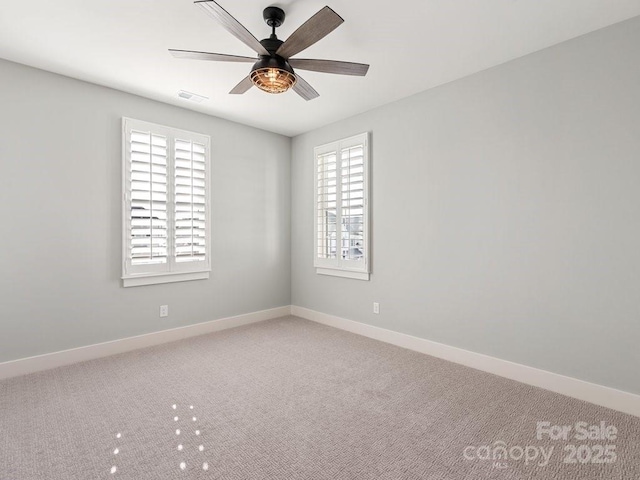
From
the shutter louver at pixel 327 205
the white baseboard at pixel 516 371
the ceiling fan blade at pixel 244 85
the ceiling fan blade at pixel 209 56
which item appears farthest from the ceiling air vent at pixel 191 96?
the white baseboard at pixel 516 371

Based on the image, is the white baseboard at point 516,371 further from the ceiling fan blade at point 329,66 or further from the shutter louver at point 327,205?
the ceiling fan blade at point 329,66

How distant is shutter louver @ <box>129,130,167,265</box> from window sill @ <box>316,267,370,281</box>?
1975 mm

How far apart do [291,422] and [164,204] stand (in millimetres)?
2722

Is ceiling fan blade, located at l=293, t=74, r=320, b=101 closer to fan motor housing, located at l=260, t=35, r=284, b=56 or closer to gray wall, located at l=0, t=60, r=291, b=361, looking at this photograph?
fan motor housing, located at l=260, t=35, r=284, b=56

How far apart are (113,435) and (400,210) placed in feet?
10.3

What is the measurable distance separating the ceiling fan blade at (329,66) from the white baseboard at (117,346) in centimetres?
317

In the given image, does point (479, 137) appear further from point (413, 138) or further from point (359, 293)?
point (359, 293)

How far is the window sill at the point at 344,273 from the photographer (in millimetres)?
4081

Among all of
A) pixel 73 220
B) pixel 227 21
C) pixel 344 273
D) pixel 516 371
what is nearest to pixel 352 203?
pixel 344 273

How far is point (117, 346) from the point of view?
3.48 m

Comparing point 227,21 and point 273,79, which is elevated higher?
point 227,21

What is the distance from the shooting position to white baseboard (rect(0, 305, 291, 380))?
9.66ft

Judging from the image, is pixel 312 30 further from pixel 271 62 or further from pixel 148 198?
pixel 148 198

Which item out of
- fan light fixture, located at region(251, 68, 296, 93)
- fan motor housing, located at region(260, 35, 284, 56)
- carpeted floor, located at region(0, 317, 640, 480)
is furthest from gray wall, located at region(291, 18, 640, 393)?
fan motor housing, located at region(260, 35, 284, 56)
